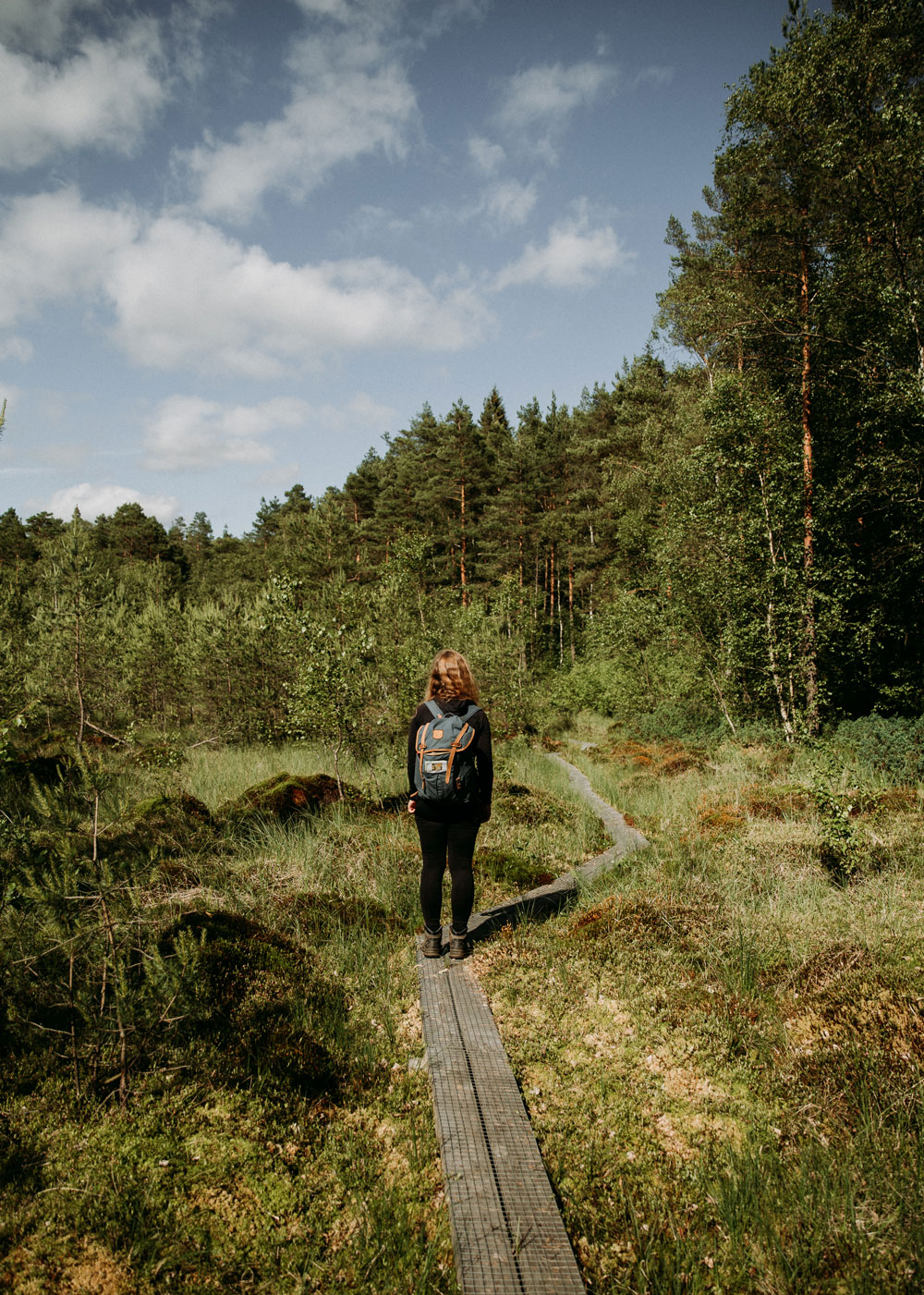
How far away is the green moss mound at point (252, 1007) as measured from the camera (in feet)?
9.10

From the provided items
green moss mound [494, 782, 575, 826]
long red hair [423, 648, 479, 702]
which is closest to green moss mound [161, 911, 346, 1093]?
long red hair [423, 648, 479, 702]

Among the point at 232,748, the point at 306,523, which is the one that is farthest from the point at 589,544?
the point at 232,748

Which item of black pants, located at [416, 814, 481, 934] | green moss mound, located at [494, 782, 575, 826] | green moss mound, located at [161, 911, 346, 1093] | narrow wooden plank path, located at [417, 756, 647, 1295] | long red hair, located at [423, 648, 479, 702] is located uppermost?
long red hair, located at [423, 648, 479, 702]

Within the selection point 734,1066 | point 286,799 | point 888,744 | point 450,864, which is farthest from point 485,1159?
point 888,744

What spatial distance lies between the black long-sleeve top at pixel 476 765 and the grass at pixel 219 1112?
110cm

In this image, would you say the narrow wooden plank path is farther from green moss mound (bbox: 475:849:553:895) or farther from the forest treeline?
the forest treeline

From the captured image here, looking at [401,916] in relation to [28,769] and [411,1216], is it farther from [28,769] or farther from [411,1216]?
[28,769]

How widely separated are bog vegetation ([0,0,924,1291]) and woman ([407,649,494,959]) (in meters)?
0.38

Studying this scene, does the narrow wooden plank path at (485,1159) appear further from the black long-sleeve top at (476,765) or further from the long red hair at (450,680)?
the long red hair at (450,680)

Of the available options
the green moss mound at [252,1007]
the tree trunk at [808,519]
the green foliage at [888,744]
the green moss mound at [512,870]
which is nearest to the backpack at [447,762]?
the green moss mound at [252,1007]

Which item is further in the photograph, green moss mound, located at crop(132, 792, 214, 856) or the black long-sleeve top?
green moss mound, located at crop(132, 792, 214, 856)

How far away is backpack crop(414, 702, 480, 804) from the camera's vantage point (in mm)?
3863

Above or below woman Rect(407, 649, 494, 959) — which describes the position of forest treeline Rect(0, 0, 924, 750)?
above

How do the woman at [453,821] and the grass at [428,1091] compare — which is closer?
the grass at [428,1091]
